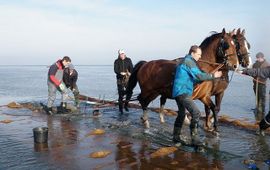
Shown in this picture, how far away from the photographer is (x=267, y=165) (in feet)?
21.2

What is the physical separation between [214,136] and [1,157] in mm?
4694

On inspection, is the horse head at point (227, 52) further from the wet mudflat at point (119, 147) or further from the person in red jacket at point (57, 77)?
the person in red jacket at point (57, 77)

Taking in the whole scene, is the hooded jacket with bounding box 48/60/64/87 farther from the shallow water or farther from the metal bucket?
the metal bucket

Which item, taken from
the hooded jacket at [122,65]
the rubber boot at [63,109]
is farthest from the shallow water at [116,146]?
the hooded jacket at [122,65]

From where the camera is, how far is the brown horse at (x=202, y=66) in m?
8.72

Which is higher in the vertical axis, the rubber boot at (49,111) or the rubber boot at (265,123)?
the rubber boot at (265,123)

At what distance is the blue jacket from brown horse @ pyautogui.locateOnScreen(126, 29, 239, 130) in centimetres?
157

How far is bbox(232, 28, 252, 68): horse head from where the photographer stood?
884cm

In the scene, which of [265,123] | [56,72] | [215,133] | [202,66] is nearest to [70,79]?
[56,72]

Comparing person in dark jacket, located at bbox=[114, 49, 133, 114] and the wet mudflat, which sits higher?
person in dark jacket, located at bbox=[114, 49, 133, 114]

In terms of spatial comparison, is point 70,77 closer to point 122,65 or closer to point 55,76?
point 55,76

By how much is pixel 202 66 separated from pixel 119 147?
277cm

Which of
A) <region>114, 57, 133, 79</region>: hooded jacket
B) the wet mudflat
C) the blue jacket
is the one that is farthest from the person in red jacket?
the blue jacket

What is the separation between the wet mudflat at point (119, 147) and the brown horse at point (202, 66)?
93 centimetres
